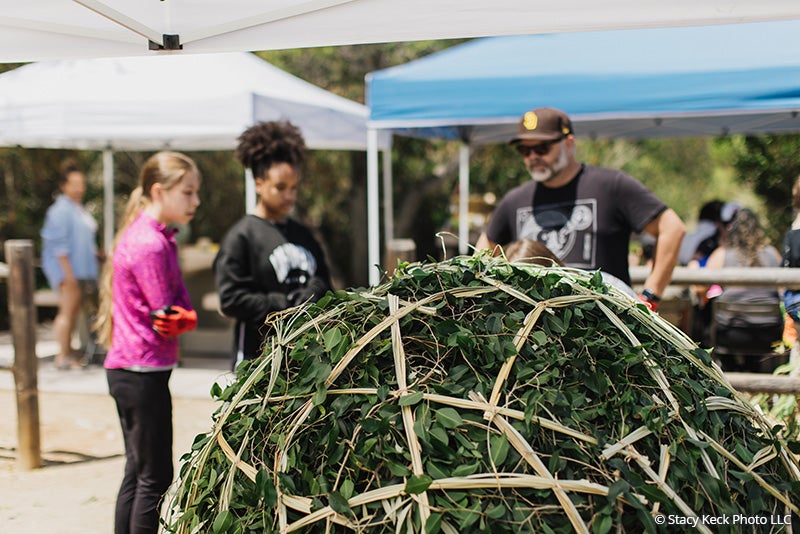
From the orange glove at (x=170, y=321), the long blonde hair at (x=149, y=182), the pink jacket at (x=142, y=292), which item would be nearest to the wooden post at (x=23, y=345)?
the long blonde hair at (x=149, y=182)

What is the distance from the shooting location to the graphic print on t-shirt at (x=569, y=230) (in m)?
3.92

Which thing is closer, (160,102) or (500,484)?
(500,484)

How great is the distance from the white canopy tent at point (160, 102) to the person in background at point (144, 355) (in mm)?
3958

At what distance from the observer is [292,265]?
3678mm

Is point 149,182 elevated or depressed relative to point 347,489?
elevated

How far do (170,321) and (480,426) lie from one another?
79.0 inches

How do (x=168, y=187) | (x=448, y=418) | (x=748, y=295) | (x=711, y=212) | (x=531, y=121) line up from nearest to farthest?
(x=448, y=418) < (x=168, y=187) < (x=531, y=121) < (x=748, y=295) < (x=711, y=212)

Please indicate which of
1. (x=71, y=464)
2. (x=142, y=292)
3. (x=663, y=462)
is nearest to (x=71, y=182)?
(x=71, y=464)

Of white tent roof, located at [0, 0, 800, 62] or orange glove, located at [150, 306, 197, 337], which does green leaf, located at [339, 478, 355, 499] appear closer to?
white tent roof, located at [0, 0, 800, 62]

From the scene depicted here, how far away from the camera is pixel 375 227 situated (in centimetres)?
730

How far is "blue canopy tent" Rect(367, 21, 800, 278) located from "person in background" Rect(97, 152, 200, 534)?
346 cm

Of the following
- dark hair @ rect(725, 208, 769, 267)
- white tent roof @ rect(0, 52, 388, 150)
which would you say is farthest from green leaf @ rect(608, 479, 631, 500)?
white tent roof @ rect(0, 52, 388, 150)

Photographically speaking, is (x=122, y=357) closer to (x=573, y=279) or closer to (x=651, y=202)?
(x=573, y=279)

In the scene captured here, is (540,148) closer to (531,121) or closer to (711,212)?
(531,121)
